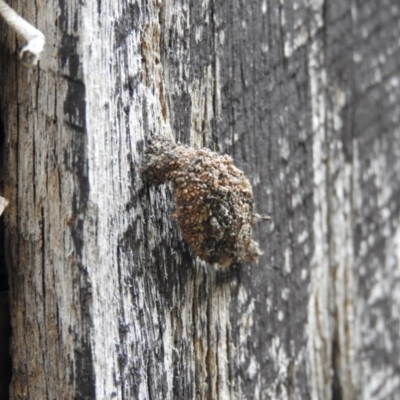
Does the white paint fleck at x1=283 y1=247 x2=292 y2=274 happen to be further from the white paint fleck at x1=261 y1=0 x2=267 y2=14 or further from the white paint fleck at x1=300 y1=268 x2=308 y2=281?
the white paint fleck at x1=261 y1=0 x2=267 y2=14

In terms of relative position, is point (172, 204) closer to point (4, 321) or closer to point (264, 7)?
point (4, 321)

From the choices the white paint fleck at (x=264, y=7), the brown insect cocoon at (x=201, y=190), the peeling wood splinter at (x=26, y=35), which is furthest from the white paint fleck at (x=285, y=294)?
the peeling wood splinter at (x=26, y=35)

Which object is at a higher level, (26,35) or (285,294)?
(26,35)

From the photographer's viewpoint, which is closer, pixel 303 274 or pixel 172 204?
pixel 172 204

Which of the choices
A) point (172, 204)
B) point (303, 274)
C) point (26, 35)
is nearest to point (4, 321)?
point (172, 204)

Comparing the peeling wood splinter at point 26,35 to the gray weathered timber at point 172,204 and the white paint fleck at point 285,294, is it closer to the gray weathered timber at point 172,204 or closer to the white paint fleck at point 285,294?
the gray weathered timber at point 172,204

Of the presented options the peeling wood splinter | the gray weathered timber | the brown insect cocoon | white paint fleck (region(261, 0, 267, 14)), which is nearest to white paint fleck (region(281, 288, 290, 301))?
the gray weathered timber
